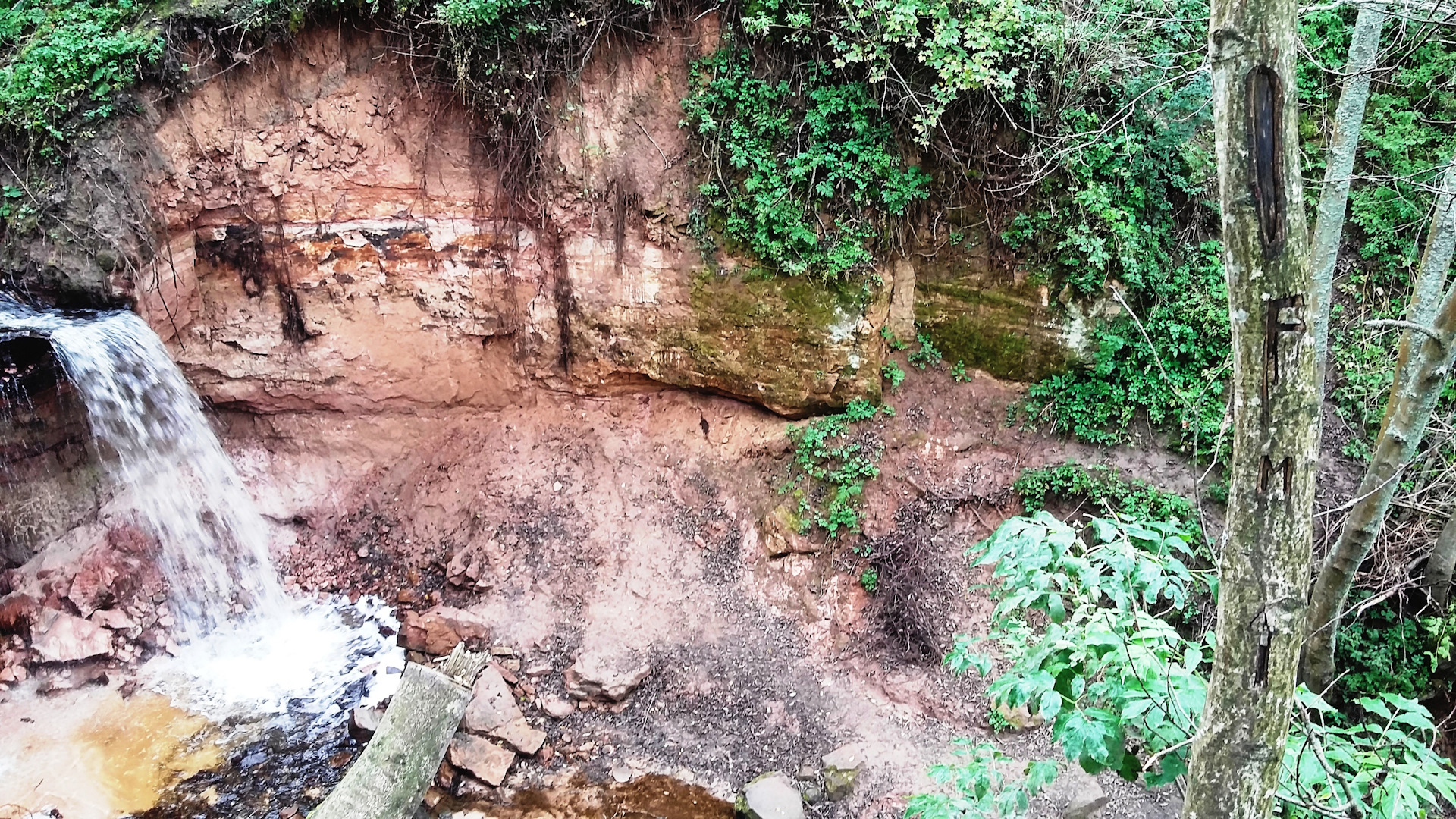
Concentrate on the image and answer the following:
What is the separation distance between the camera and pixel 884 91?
6.08 meters

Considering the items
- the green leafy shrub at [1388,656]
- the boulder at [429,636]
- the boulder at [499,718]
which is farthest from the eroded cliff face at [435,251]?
the green leafy shrub at [1388,656]

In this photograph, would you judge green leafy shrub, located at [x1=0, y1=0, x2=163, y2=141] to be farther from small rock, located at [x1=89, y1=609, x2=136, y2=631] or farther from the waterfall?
small rock, located at [x1=89, y1=609, x2=136, y2=631]

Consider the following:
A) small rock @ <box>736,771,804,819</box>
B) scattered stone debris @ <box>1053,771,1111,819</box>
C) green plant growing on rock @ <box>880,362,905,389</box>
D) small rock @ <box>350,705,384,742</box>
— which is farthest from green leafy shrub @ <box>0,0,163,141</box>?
scattered stone debris @ <box>1053,771,1111,819</box>

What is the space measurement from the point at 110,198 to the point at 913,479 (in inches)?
259

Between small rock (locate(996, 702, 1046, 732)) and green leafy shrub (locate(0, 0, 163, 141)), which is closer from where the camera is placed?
small rock (locate(996, 702, 1046, 732))

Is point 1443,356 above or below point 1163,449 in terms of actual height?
above

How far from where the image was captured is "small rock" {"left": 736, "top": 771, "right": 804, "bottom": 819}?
4.93 meters

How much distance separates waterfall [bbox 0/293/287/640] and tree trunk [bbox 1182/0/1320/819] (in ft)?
22.2

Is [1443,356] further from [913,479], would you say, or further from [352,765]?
[352,765]

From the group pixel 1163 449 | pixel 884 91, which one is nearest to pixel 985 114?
pixel 884 91

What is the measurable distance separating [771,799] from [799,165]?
4.49 metres

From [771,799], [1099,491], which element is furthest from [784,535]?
[1099,491]

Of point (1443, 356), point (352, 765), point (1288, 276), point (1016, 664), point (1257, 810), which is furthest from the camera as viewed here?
point (352, 765)

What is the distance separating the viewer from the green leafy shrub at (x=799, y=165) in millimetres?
6223
